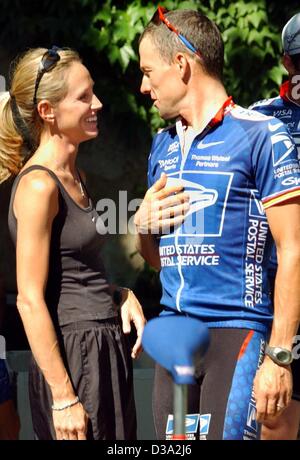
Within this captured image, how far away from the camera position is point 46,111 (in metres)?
3.29

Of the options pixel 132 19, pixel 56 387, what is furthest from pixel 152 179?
pixel 132 19

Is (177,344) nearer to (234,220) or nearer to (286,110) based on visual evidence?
(234,220)

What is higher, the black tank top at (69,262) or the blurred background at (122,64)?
the blurred background at (122,64)

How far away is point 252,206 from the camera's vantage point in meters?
3.14

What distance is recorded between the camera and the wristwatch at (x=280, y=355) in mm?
3029

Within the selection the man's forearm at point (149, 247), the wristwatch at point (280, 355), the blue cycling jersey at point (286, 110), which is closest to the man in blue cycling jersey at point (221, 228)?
the wristwatch at point (280, 355)

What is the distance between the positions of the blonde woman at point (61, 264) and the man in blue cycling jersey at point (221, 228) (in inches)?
7.3

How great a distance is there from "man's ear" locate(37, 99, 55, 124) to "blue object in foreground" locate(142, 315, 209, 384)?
45.3 inches

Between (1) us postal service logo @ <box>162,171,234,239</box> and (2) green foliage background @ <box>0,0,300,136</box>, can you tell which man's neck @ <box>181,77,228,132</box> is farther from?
(2) green foliage background @ <box>0,0,300,136</box>

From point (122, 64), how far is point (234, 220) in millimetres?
3210

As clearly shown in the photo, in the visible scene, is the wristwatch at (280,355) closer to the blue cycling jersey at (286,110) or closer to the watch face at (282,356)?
the watch face at (282,356)

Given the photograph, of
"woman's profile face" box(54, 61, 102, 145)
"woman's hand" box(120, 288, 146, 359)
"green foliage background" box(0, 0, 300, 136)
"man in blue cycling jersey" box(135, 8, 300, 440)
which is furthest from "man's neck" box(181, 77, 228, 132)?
"green foliage background" box(0, 0, 300, 136)

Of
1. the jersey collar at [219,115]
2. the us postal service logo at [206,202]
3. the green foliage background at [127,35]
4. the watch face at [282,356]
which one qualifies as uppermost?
the green foliage background at [127,35]

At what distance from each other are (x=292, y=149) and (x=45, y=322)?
0.88 meters
